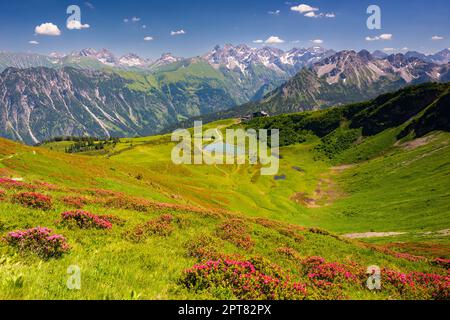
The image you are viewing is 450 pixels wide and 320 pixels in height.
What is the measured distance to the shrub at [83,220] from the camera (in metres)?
17.1

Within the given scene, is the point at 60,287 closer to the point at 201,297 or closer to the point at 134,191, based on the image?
the point at 201,297

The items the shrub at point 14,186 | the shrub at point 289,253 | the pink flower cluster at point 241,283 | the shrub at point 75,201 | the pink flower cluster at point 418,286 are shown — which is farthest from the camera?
the shrub at point 14,186

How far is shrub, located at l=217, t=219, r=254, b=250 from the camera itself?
63.2 ft

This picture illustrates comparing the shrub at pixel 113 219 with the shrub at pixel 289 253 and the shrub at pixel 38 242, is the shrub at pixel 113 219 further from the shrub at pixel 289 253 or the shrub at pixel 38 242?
the shrub at pixel 289 253

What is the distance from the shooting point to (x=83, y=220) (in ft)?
57.0

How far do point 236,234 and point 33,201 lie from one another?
12.8 m

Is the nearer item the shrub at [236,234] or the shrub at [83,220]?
the shrub at [83,220]

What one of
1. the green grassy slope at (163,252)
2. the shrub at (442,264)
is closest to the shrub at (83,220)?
the green grassy slope at (163,252)

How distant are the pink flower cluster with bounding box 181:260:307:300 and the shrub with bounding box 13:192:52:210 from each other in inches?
506

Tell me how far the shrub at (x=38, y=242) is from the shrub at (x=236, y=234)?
9905 mm

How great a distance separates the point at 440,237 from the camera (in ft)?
201

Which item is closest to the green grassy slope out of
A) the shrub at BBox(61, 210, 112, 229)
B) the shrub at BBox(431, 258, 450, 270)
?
the shrub at BBox(431, 258, 450, 270)
